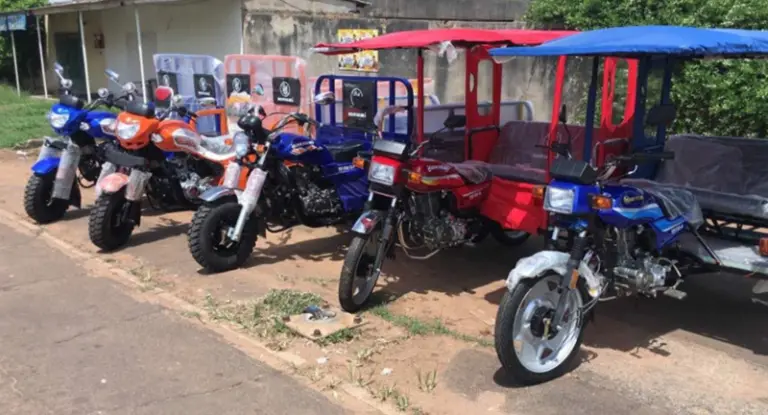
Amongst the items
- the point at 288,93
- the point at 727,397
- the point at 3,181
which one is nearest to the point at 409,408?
the point at 727,397

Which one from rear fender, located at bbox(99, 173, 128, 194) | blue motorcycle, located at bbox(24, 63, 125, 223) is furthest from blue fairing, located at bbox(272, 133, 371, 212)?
blue motorcycle, located at bbox(24, 63, 125, 223)

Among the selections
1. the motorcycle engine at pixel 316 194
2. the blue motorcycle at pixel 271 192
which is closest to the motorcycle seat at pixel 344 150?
the blue motorcycle at pixel 271 192

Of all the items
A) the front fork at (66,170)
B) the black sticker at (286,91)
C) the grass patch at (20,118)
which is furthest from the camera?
the grass patch at (20,118)

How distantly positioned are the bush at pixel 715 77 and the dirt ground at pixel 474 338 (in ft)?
9.19

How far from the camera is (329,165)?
6281 millimetres

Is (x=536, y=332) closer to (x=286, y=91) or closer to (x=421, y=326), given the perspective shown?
(x=421, y=326)

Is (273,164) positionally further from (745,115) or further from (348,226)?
(745,115)

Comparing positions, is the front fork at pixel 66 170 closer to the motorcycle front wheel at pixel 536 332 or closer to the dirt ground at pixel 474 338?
the dirt ground at pixel 474 338

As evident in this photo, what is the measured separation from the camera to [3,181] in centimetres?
997

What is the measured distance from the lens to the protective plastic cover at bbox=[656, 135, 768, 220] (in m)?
5.52

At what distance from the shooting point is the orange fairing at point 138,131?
21.2 ft

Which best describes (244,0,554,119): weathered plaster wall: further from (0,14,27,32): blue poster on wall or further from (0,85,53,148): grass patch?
(0,14,27,32): blue poster on wall

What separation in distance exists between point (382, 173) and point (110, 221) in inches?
114

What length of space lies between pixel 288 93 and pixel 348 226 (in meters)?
2.60
